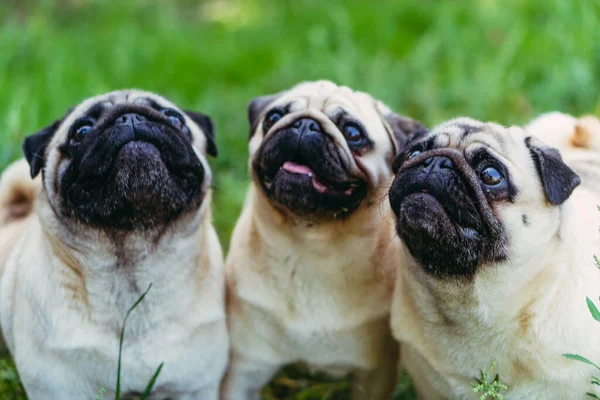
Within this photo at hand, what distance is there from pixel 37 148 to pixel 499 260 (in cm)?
199

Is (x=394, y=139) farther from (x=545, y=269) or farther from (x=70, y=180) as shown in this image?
(x=70, y=180)

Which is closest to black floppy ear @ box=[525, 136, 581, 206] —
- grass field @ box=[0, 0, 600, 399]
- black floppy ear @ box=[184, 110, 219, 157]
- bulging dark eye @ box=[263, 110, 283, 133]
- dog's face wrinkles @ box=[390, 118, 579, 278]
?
dog's face wrinkles @ box=[390, 118, 579, 278]

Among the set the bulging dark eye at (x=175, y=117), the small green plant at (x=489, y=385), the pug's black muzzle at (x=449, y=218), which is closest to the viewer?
the small green plant at (x=489, y=385)

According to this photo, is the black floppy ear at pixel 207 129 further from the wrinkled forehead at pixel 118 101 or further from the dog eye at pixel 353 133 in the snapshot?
the dog eye at pixel 353 133

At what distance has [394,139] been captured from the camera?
3.69 meters

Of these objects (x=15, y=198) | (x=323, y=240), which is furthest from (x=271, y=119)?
(x=15, y=198)

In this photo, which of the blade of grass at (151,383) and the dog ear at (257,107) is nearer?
the blade of grass at (151,383)

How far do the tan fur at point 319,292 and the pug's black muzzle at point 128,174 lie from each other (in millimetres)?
561

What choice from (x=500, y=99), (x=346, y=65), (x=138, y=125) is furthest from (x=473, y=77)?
(x=138, y=125)

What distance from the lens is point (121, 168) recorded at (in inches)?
117

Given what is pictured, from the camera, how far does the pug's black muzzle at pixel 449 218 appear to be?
2.80 m

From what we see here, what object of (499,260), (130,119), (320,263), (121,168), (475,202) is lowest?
(320,263)

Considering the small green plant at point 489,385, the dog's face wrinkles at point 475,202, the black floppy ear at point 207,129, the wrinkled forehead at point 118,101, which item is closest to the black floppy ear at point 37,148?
the wrinkled forehead at point 118,101

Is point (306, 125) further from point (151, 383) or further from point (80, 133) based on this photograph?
point (151, 383)
